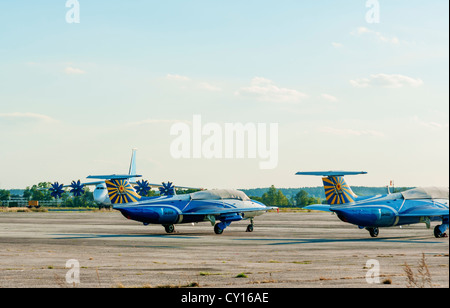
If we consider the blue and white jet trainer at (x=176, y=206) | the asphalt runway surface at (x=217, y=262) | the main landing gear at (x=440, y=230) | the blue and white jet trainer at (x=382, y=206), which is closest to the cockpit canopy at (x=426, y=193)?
the blue and white jet trainer at (x=382, y=206)

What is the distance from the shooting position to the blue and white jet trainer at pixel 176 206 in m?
41.1

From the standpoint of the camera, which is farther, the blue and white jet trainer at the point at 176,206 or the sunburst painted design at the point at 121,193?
the sunburst painted design at the point at 121,193

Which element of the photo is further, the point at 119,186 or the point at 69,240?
the point at 119,186

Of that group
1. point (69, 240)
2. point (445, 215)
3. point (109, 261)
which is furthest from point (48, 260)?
point (445, 215)

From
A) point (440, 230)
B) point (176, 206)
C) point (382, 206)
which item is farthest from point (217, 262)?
point (440, 230)

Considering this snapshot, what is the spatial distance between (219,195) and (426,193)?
14.9 meters

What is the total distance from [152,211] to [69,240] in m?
6.36

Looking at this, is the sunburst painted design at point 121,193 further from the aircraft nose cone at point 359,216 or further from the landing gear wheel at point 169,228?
the aircraft nose cone at point 359,216

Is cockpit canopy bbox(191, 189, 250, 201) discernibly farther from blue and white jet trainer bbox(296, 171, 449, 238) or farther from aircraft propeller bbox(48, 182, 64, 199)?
aircraft propeller bbox(48, 182, 64, 199)

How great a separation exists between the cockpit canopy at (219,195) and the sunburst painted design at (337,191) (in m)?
9.19

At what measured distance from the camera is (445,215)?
37906 mm

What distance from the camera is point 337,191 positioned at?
38.1m
